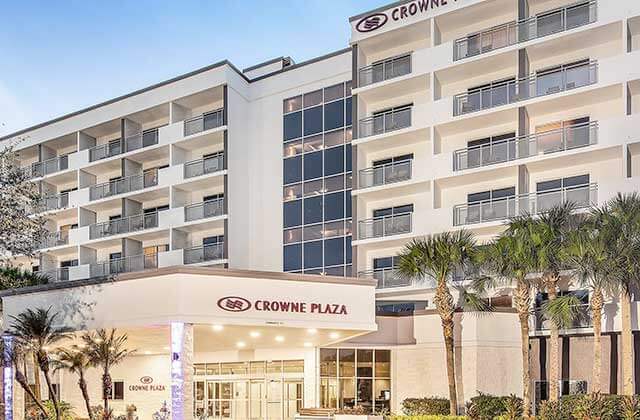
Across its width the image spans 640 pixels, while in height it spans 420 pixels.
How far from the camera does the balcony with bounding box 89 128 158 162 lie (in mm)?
47219

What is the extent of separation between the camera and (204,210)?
144ft

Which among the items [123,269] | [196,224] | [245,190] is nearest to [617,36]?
[245,190]

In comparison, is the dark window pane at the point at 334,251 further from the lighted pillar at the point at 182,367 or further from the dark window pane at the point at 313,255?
the lighted pillar at the point at 182,367

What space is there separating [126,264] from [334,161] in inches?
582

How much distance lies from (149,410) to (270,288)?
16961 mm

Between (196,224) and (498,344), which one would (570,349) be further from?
(196,224)

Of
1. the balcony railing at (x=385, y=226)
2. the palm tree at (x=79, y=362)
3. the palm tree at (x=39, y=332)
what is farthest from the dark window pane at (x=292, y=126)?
the palm tree at (x=39, y=332)

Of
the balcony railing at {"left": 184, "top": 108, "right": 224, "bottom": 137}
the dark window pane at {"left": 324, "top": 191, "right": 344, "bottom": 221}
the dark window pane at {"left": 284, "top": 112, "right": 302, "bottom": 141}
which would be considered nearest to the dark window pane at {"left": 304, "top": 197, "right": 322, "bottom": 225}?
the dark window pane at {"left": 324, "top": 191, "right": 344, "bottom": 221}

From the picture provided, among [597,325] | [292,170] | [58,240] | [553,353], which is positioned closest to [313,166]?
[292,170]

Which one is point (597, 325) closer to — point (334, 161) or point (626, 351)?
point (626, 351)

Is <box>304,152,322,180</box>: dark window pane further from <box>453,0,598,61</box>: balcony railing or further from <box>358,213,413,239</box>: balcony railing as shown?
<box>453,0,598,61</box>: balcony railing

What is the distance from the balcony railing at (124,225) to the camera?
46469mm

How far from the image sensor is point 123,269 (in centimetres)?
4709

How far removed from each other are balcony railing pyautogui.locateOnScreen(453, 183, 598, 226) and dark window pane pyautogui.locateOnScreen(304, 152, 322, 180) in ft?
27.8
